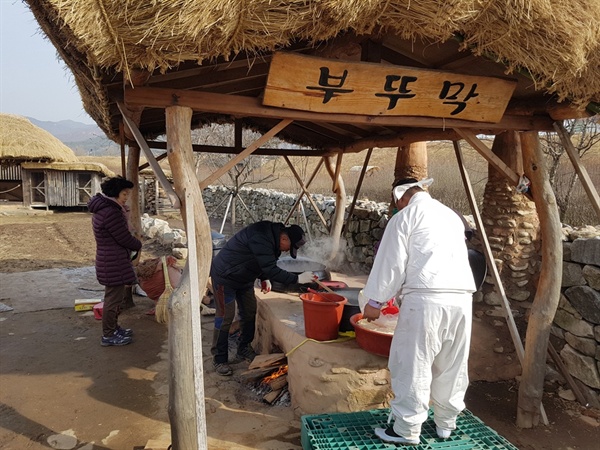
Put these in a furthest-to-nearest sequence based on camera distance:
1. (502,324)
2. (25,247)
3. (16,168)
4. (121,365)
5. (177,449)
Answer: (16,168)
(25,247)
(502,324)
(121,365)
(177,449)

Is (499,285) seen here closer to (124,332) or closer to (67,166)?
(124,332)

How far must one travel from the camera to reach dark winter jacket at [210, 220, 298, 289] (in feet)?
13.2

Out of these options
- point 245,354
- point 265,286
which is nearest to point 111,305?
point 245,354

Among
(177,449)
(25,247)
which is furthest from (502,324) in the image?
(25,247)

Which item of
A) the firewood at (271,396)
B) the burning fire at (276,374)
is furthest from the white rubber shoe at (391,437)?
the burning fire at (276,374)

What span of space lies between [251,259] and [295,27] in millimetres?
2281

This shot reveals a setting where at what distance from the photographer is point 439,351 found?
9.22 ft

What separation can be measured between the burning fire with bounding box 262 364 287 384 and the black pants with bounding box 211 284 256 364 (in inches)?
22.4

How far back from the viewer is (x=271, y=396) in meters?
3.96

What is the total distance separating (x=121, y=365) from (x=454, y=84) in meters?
4.29

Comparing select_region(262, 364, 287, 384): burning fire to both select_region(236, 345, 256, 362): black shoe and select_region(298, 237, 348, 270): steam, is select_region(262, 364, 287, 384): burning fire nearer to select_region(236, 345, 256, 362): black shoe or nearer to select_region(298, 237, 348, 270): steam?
select_region(236, 345, 256, 362): black shoe

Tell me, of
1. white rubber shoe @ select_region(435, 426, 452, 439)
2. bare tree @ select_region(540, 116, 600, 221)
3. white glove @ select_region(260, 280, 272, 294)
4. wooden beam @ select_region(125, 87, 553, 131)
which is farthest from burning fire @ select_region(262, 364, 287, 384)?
bare tree @ select_region(540, 116, 600, 221)

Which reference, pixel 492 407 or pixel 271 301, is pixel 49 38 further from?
pixel 492 407

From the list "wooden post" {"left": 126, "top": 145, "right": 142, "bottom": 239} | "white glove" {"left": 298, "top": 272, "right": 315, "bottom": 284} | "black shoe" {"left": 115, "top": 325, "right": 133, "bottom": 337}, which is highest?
"wooden post" {"left": 126, "top": 145, "right": 142, "bottom": 239}
